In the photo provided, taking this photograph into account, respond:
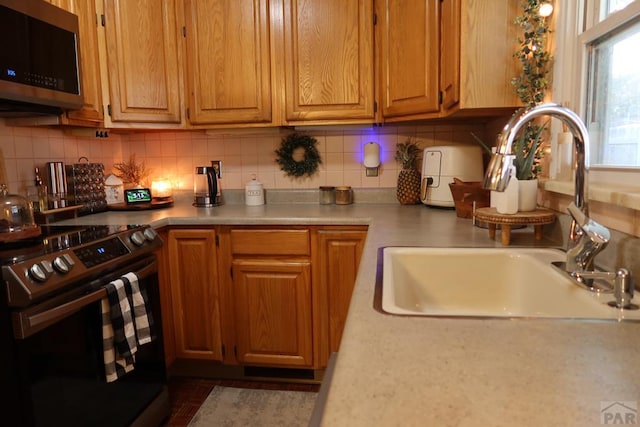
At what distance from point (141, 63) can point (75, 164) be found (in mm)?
637

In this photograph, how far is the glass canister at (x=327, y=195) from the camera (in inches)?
99.0

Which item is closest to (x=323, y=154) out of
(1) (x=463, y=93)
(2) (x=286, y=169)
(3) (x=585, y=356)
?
(2) (x=286, y=169)

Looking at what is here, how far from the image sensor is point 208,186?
8.21 ft

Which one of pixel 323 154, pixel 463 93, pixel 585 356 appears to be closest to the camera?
pixel 585 356

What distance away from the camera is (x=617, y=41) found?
3.84 feet

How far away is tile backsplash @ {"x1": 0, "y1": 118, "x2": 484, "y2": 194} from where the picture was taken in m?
2.50

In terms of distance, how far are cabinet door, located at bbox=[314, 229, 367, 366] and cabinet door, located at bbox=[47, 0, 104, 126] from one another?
1.26 meters

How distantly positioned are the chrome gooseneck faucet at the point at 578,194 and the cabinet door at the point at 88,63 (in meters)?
1.92

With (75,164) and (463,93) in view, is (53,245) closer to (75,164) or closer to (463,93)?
(75,164)

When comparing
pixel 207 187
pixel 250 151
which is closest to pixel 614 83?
pixel 250 151

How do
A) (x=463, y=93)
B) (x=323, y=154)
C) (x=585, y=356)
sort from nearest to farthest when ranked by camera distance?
(x=585, y=356), (x=463, y=93), (x=323, y=154)

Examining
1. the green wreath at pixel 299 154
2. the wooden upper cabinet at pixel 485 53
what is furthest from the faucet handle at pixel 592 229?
the green wreath at pixel 299 154

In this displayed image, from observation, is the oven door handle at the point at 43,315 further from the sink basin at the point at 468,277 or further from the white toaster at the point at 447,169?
the white toaster at the point at 447,169

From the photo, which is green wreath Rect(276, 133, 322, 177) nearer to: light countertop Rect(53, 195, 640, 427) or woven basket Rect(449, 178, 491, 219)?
woven basket Rect(449, 178, 491, 219)
